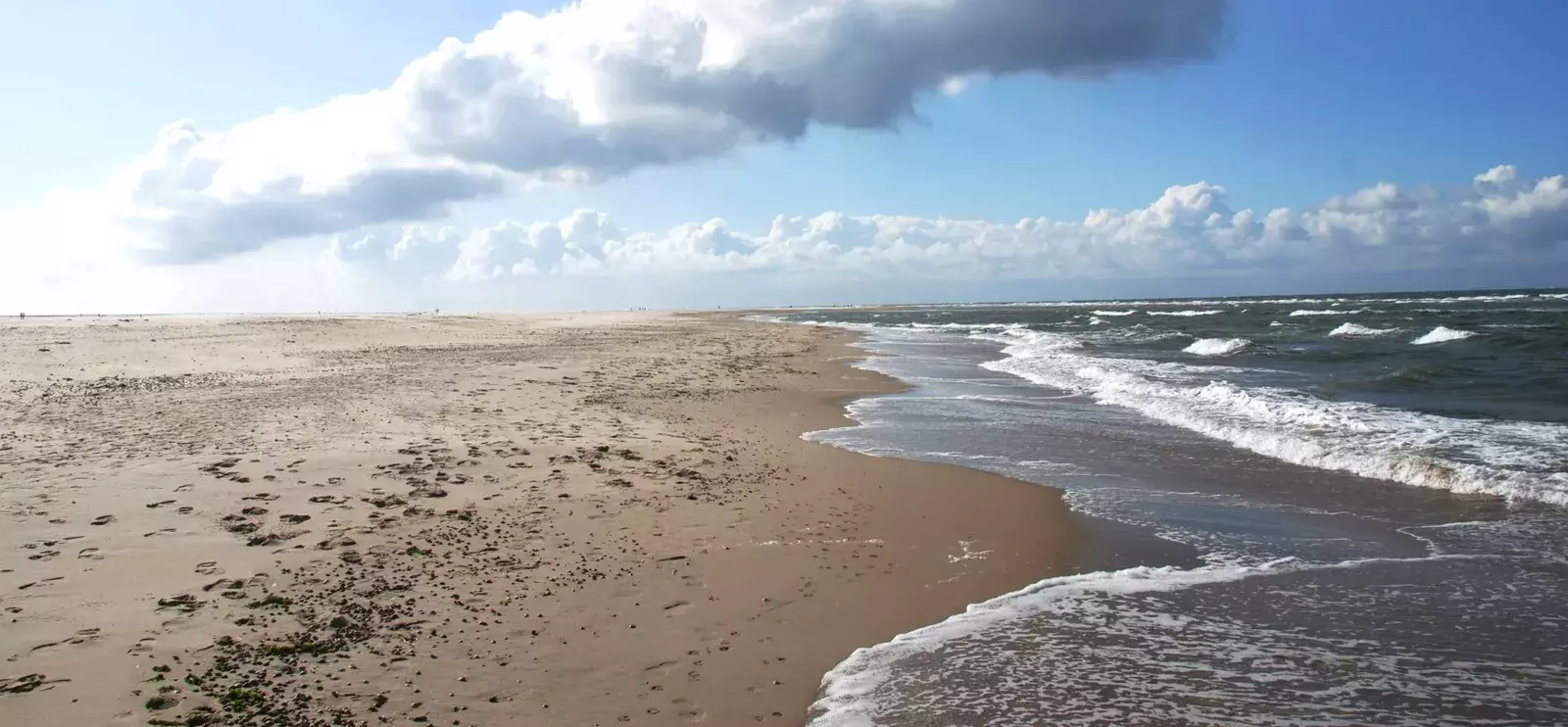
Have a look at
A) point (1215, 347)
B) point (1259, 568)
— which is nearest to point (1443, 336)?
point (1215, 347)

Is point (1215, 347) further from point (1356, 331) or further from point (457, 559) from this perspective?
point (457, 559)

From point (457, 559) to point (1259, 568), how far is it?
6.76m

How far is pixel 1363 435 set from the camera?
12.5m

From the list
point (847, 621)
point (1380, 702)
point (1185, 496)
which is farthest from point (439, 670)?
point (1185, 496)

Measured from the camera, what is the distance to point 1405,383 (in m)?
19.4

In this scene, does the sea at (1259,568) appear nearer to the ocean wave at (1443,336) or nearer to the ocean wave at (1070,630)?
the ocean wave at (1070,630)

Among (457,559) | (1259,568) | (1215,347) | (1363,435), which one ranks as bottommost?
(1259,568)

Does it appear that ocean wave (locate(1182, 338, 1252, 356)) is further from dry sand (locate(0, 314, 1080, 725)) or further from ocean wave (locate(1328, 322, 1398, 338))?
dry sand (locate(0, 314, 1080, 725))

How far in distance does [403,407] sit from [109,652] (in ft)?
30.8

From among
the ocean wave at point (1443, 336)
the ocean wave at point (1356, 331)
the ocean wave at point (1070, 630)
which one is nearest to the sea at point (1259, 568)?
the ocean wave at point (1070, 630)

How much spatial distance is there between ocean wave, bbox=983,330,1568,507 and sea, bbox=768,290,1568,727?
0.18ft

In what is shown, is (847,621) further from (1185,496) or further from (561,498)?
(1185,496)

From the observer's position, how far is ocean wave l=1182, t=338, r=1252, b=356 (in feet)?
101

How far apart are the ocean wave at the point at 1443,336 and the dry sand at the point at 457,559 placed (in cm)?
3125
